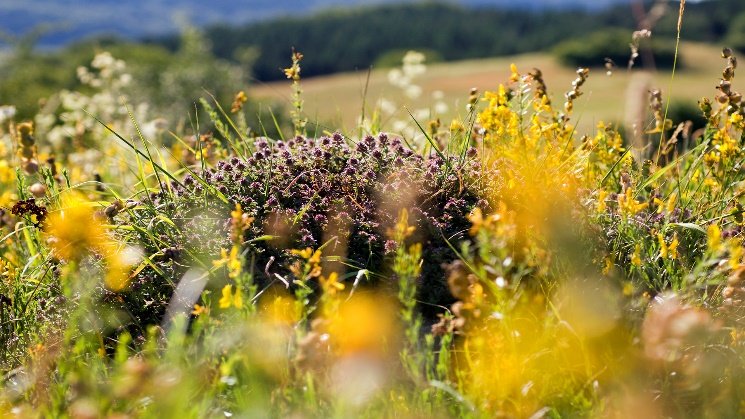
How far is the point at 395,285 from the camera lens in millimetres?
2887

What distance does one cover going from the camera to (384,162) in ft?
10.5

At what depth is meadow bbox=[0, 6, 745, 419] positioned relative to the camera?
84.2 inches

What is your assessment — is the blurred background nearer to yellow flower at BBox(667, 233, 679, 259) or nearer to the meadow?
the meadow

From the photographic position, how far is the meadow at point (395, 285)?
2.14 metres

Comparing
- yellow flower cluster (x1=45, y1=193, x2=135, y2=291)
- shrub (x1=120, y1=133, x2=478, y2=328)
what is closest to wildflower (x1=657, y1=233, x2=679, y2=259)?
shrub (x1=120, y1=133, x2=478, y2=328)

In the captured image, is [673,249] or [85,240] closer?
[85,240]

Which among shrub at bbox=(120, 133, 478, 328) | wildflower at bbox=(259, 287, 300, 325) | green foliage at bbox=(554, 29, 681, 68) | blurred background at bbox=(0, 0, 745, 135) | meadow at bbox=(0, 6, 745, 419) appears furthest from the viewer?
green foliage at bbox=(554, 29, 681, 68)

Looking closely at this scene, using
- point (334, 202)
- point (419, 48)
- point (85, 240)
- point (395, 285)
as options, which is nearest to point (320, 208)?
point (334, 202)

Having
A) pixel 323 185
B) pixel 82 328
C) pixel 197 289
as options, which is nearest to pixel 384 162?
pixel 323 185

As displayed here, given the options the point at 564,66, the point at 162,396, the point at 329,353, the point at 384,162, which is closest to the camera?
the point at 162,396

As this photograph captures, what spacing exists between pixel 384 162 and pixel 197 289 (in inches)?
36.7

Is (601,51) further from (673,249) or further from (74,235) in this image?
(74,235)

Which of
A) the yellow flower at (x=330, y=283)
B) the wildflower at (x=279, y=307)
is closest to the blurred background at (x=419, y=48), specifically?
the wildflower at (x=279, y=307)

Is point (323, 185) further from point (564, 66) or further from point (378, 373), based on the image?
point (564, 66)
